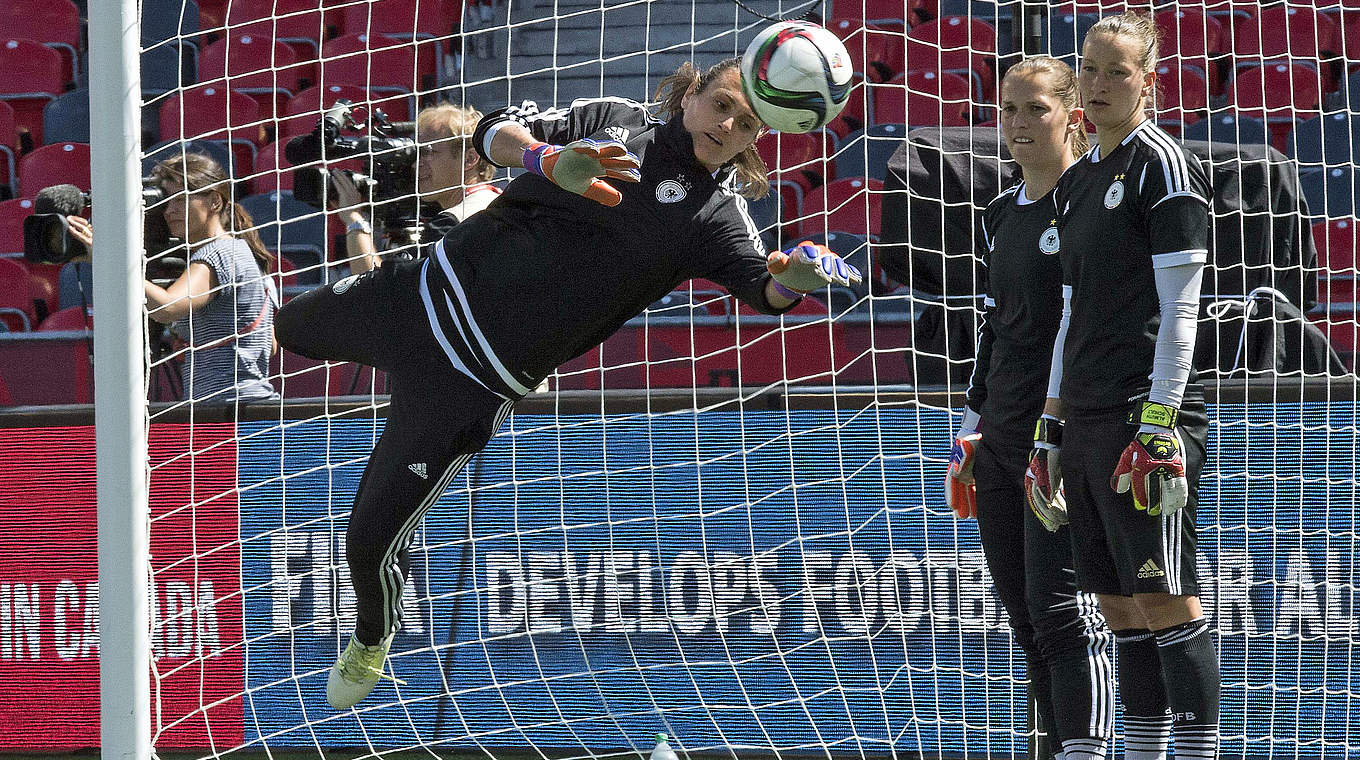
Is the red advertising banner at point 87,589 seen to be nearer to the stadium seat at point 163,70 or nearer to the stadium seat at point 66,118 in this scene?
the stadium seat at point 66,118

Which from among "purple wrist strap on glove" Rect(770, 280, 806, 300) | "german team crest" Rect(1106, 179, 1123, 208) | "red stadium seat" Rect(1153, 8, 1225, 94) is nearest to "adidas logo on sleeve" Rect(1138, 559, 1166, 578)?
"german team crest" Rect(1106, 179, 1123, 208)

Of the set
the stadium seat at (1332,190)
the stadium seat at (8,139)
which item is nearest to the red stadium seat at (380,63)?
the stadium seat at (8,139)

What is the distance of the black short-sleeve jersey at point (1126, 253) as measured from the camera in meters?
3.27

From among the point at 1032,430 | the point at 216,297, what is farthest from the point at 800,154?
the point at 1032,430

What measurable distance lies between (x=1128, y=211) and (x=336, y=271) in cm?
430

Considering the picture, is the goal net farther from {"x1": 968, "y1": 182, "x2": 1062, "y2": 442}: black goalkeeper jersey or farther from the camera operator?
{"x1": 968, "y1": 182, "x2": 1062, "y2": 442}: black goalkeeper jersey

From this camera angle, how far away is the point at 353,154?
4.81 metres

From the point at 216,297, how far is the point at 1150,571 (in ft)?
11.2

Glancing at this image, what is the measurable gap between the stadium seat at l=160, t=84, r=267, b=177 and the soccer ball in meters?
5.64

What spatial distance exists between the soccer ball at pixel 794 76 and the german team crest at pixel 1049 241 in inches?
25.5

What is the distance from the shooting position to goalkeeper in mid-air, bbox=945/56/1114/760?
3631 millimetres

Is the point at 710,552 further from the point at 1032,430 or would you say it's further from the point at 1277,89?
the point at 1277,89

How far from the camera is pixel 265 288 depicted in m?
5.25

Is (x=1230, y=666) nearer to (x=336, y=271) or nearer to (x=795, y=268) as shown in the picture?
(x=795, y=268)
